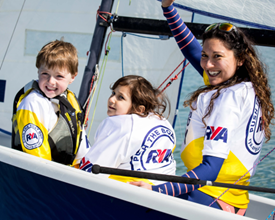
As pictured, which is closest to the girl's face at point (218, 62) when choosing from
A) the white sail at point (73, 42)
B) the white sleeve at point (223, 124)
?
the white sleeve at point (223, 124)

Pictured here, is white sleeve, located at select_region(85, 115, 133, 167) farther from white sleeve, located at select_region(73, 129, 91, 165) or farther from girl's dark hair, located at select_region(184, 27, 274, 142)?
white sleeve, located at select_region(73, 129, 91, 165)

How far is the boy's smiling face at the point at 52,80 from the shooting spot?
144 cm

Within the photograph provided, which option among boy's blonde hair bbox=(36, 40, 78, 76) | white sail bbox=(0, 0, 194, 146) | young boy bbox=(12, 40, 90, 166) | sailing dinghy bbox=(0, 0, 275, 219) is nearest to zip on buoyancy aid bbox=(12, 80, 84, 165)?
young boy bbox=(12, 40, 90, 166)

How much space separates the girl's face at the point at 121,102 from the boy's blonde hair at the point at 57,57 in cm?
33

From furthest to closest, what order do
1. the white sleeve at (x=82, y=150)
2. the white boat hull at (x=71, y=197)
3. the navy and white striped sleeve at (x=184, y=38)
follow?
the white sleeve at (x=82, y=150) → the navy and white striped sleeve at (x=184, y=38) → the white boat hull at (x=71, y=197)

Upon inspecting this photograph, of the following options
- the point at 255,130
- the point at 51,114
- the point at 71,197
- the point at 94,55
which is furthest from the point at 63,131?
the point at 255,130

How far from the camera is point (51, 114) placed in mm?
1438

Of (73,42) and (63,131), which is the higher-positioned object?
(73,42)

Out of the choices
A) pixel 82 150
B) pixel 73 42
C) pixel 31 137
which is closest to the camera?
pixel 31 137

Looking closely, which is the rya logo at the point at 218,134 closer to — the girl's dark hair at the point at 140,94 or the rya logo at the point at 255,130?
the rya logo at the point at 255,130

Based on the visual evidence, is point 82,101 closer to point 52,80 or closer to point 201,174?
point 52,80

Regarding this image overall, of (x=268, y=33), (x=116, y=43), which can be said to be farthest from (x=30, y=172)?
(x=116, y=43)

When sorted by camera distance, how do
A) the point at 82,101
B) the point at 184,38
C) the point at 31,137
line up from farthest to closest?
the point at 82,101 → the point at 184,38 → the point at 31,137

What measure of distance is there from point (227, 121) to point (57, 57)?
2.81 ft
